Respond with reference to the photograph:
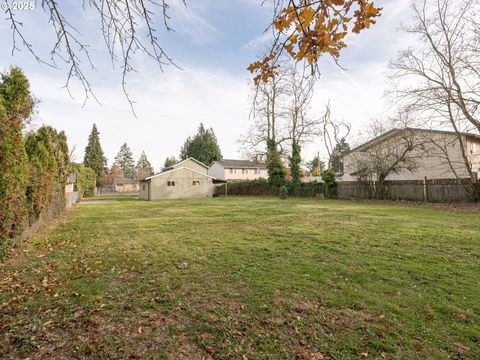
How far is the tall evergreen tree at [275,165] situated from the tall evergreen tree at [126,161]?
61.5 meters

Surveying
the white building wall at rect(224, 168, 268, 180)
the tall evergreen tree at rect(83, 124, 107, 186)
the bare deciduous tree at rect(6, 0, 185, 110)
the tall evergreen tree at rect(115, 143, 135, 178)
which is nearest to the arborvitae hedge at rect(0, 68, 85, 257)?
the bare deciduous tree at rect(6, 0, 185, 110)

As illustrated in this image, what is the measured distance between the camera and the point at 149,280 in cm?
425

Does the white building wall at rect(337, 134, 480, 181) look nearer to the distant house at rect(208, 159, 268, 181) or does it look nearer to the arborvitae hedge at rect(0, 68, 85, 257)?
the arborvitae hedge at rect(0, 68, 85, 257)

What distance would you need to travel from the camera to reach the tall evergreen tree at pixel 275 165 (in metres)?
28.2

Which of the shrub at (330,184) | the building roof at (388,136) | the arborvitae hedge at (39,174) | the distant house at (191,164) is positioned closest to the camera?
the arborvitae hedge at (39,174)

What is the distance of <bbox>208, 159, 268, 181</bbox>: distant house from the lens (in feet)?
153

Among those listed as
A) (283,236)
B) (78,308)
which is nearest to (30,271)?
(78,308)

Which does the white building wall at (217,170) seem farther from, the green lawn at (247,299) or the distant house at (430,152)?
the green lawn at (247,299)

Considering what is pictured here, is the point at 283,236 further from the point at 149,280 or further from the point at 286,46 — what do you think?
the point at 286,46

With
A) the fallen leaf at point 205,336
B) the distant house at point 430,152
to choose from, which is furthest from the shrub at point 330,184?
the fallen leaf at point 205,336

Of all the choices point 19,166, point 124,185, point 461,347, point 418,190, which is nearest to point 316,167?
point 124,185

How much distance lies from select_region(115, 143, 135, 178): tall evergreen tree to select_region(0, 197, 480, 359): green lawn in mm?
77593

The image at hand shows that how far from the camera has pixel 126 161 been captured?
260 ft

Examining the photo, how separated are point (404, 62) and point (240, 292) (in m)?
17.3
